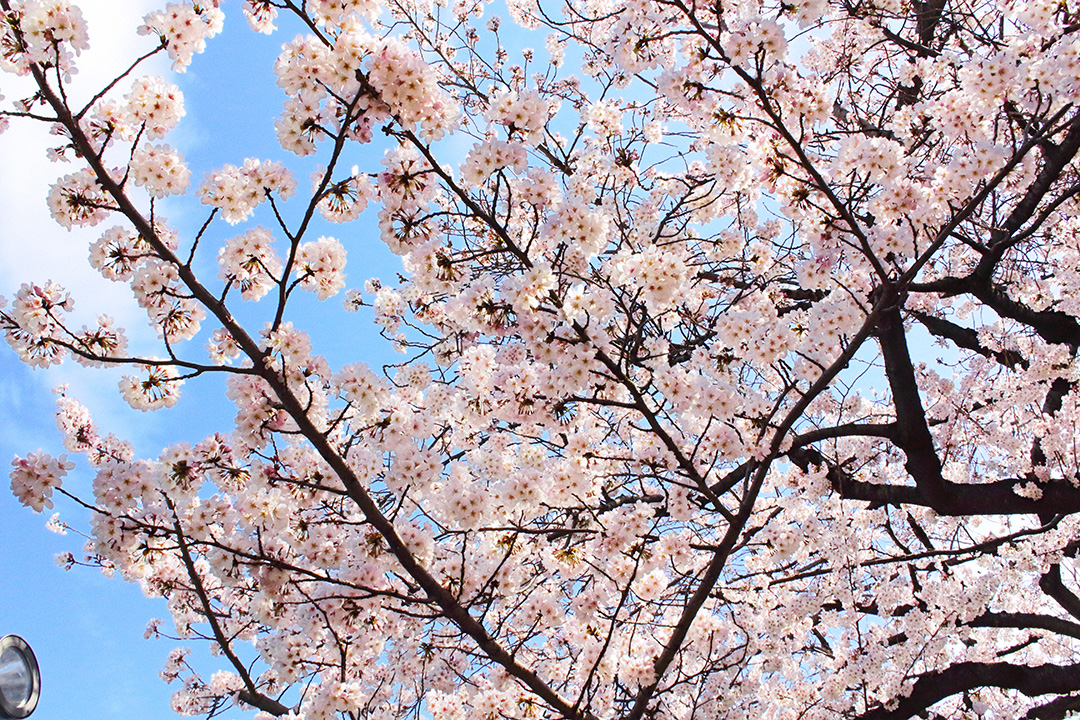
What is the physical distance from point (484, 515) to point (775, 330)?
6.32 ft

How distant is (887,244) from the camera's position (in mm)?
3717

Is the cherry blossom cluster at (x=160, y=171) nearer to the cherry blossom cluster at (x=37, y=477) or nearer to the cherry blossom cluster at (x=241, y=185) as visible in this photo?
the cherry blossom cluster at (x=241, y=185)

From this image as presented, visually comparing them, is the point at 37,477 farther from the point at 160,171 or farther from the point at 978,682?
the point at 978,682

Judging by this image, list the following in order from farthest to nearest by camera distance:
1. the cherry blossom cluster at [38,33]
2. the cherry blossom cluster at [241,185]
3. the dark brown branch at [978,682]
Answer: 1. the dark brown branch at [978,682]
2. the cherry blossom cluster at [241,185]
3. the cherry blossom cluster at [38,33]

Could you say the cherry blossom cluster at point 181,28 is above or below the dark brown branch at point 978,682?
above

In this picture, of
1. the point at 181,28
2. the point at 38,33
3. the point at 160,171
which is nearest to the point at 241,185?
the point at 160,171

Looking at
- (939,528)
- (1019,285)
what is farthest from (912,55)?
(939,528)

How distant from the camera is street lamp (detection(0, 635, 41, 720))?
8.21 feet

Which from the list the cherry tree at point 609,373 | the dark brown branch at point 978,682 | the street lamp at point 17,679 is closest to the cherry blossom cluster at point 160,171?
the cherry tree at point 609,373

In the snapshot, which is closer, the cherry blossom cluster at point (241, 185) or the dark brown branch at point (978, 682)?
the cherry blossom cluster at point (241, 185)

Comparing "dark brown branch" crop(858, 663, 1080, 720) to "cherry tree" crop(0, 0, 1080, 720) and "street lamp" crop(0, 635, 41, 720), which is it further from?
"street lamp" crop(0, 635, 41, 720)

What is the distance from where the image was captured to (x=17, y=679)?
255 centimetres

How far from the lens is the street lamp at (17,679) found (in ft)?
8.21

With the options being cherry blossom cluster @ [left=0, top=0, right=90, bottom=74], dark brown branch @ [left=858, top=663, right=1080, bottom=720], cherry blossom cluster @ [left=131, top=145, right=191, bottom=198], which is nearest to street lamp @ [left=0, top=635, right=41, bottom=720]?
cherry blossom cluster @ [left=131, top=145, right=191, bottom=198]
